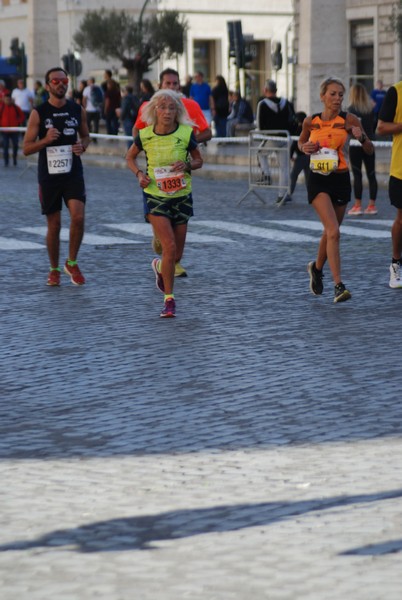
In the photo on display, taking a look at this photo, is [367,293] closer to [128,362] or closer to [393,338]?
[393,338]

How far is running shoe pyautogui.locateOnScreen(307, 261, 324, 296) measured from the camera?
466 inches

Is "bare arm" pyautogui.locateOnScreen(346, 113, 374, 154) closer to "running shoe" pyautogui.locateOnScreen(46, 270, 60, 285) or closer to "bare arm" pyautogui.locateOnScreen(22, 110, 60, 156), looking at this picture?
"bare arm" pyautogui.locateOnScreen(22, 110, 60, 156)

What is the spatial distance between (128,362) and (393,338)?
1.79 meters

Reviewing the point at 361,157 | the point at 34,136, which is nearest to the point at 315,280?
the point at 34,136

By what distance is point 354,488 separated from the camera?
5789 millimetres

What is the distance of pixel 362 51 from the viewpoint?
47.2m

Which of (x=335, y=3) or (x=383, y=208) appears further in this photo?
(x=335, y=3)

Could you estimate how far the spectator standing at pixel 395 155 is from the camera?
1180cm

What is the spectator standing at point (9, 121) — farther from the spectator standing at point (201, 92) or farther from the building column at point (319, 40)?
the building column at point (319, 40)

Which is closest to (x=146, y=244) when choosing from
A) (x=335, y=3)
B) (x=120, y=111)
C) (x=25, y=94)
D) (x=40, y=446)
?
(x=40, y=446)

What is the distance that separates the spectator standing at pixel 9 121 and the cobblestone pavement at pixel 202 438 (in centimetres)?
1999

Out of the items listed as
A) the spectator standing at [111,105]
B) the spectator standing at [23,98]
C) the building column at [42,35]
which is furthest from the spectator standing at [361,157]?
the building column at [42,35]

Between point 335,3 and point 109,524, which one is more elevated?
point 335,3

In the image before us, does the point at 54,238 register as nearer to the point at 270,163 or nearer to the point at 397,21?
the point at 270,163
